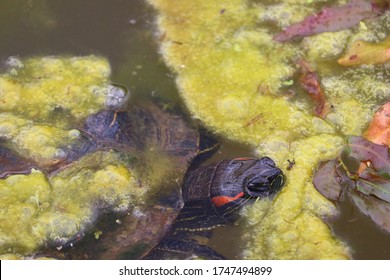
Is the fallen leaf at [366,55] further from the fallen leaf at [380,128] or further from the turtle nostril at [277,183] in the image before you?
the turtle nostril at [277,183]

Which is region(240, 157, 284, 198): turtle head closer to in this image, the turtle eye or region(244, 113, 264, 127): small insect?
the turtle eye

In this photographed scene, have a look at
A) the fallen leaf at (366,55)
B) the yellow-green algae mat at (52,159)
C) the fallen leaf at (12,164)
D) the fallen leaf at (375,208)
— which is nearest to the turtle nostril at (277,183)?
the fallen leaf at (375,208)

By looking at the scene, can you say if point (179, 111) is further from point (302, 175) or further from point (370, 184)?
point (370, 184)

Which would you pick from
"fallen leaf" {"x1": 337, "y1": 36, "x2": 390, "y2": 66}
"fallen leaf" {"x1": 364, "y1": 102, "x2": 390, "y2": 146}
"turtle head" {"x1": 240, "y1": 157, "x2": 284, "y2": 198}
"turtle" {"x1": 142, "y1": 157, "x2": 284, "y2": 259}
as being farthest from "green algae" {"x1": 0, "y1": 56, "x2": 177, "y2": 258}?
"fallen leaf" {"x1": 337, "y1": 36, "x2": 390, "y2": 66}

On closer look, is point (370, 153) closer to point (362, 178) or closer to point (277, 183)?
point (362, 178)

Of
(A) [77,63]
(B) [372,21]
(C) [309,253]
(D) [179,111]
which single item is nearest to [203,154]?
(D) [179,111]

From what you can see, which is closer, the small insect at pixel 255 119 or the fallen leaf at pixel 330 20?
the small insect at pixel 255 119
